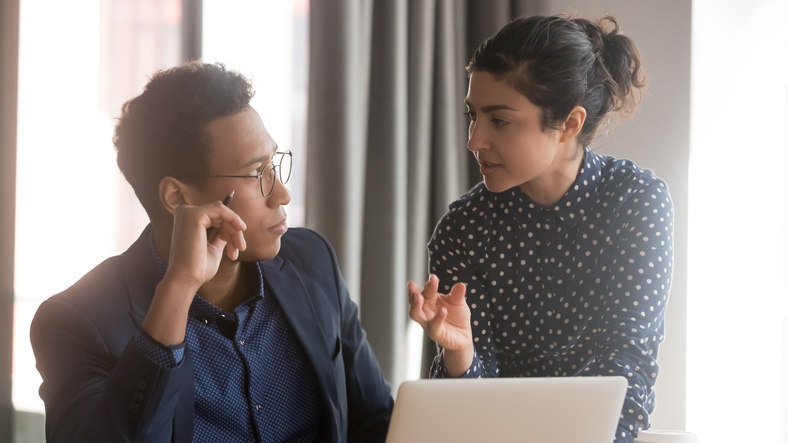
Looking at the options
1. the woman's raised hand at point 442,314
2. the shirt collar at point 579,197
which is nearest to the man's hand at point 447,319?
the woman's raised hand at point 442,314

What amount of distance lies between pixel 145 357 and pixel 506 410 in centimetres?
54

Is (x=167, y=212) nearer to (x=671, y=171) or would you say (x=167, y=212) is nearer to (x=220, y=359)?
(x=220, y=359)

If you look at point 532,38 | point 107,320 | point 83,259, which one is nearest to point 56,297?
point 107,320

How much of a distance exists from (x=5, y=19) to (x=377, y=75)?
51.7 inches

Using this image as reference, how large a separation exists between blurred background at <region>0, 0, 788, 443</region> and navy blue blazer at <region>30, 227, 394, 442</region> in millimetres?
1075

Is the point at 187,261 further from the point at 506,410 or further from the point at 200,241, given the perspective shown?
the point at 506,410

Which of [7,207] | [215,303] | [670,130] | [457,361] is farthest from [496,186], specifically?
[7,207]

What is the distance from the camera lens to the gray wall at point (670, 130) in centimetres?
244

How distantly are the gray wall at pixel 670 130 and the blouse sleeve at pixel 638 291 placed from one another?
3.38ft

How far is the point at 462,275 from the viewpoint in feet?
5.37

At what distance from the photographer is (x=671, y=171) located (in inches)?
97.7

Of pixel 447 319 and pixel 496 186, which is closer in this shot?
pixel 447 319

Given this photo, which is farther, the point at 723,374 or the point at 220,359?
the point at 723,374

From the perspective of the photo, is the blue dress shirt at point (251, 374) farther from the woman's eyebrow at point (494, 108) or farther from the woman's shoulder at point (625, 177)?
the woman's shoulder at point (625, 177)
